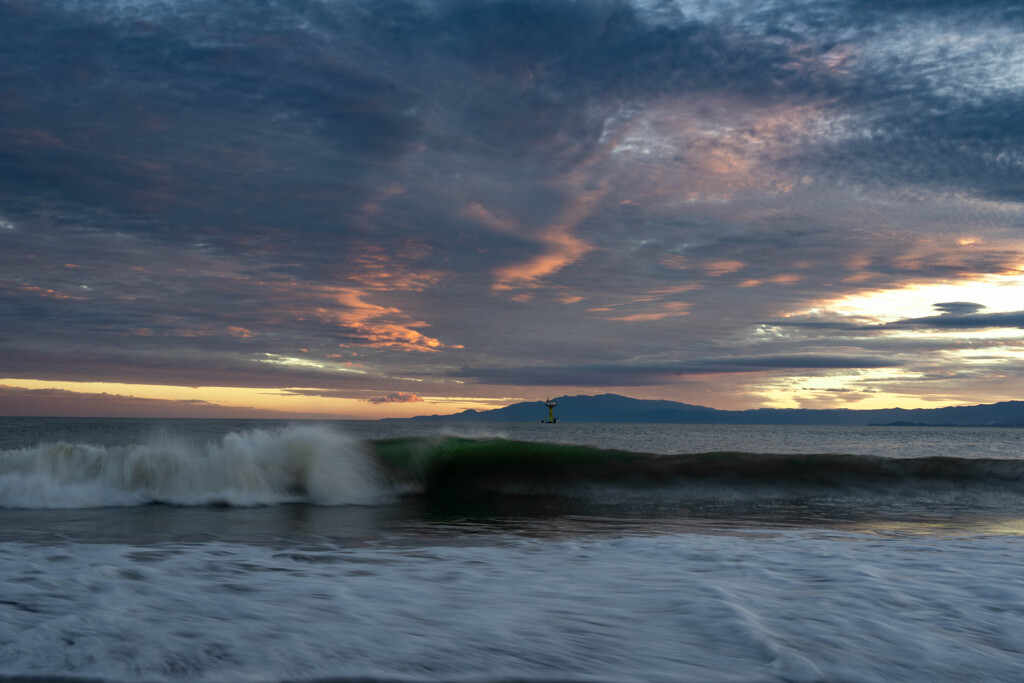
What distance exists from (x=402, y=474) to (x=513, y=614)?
30.0 feet

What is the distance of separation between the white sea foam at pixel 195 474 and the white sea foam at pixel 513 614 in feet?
16.3

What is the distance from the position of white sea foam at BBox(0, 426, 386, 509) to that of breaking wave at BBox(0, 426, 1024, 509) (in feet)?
0.06

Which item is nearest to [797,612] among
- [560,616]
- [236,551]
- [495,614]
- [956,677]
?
[956,677]

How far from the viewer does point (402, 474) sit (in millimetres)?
12594

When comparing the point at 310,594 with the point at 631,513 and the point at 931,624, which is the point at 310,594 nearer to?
the point at 931,624

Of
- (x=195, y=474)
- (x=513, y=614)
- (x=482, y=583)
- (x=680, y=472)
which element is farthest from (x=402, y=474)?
(x=513, y=614)

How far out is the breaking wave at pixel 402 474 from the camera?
10742mm

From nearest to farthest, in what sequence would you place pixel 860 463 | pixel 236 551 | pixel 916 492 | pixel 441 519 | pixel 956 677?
pixel 956 677
pixel 236 551
pixel 441 519
pixel 916 492
pixel 860 463

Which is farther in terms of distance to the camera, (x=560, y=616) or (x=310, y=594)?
(x=310, y=594)

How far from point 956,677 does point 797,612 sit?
3.19 feet

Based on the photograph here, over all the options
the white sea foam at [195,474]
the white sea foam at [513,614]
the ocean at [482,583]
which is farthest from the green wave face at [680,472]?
the white sea foam at [513,614]

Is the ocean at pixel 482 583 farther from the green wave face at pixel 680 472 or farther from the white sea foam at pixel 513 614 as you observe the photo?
the green wave face at pixel 680 472

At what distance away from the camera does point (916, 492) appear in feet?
38.1

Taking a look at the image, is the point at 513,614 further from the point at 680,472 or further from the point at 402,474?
the point at 680,472
